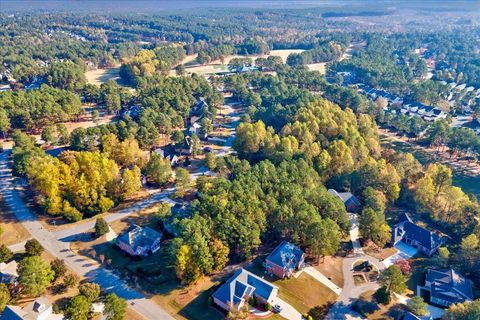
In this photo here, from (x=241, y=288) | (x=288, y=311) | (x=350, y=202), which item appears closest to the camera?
(x=241, y=288)

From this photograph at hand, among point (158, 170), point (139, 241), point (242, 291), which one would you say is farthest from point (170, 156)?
point (242, 291)

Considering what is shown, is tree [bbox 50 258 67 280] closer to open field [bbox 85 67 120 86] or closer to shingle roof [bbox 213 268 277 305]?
shingle roof [bbox 213 268 277 305]

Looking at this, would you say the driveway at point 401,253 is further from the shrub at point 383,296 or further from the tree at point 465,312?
the tree at point 465,312

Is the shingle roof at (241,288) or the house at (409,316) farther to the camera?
the shingle roof at (241,288)

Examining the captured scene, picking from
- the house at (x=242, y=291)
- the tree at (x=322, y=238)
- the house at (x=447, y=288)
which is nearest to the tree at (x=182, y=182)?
the house at (x=242, y=291)

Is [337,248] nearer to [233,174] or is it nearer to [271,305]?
[271,305]

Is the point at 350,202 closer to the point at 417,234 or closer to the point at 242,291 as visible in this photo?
the point at 417,234

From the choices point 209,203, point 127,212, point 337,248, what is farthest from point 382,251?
point 127,212

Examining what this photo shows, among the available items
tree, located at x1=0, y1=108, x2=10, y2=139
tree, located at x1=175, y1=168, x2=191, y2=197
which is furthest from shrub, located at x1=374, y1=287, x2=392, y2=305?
tree, located at x1=0, y1=108, x2=10, y2=139
